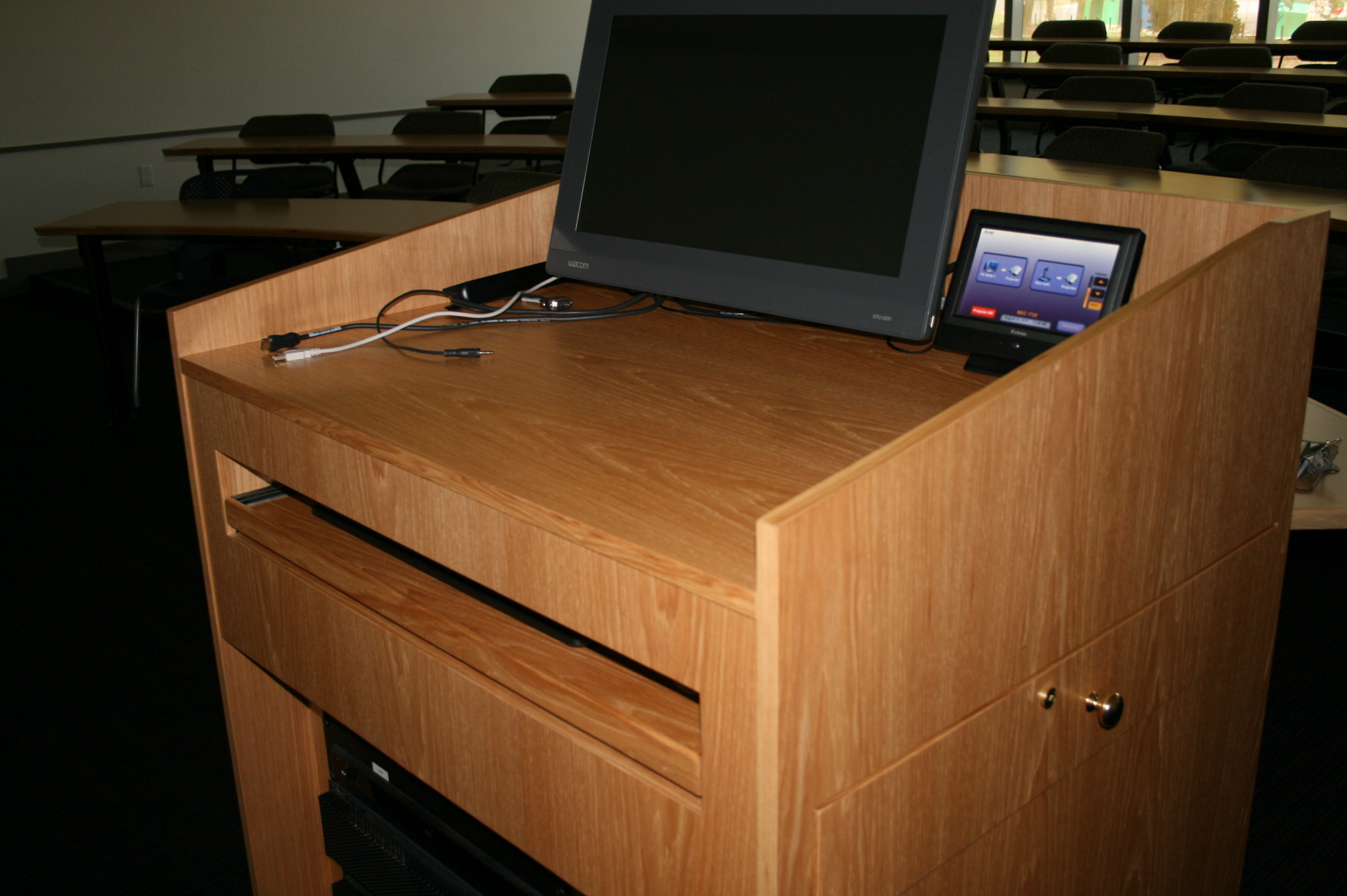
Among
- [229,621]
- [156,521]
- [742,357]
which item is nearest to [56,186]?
[156,521]

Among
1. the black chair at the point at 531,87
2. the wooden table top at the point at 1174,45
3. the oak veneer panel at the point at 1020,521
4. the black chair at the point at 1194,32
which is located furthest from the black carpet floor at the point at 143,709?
the black chair at the point at 1194,32

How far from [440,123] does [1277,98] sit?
Answer: 383 cm

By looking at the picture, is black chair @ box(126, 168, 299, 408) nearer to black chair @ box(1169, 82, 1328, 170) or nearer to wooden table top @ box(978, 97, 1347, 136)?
wooden table top @ box(978, 97, 1347, 136)

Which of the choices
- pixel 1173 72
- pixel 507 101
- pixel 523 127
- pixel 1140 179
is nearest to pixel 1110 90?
pixel 1173 72

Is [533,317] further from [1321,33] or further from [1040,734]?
[1321,33]

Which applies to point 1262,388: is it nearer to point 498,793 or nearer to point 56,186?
point 498,793

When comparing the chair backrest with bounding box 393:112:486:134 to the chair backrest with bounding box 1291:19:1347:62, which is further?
the chair backrest with bounding box 1291:19:1347:62

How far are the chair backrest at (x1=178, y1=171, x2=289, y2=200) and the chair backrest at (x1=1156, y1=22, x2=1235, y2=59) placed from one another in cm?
709

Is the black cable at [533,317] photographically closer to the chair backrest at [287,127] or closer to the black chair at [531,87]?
the chair backrest at [287,127]

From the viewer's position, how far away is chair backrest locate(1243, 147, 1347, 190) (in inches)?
119

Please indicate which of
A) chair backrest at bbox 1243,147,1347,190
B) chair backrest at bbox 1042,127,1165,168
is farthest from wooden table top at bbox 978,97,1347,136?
chair backrest at bbox 1243,147,1347,190

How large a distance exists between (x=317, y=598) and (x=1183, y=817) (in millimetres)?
882

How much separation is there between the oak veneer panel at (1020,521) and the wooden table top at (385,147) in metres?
3.66

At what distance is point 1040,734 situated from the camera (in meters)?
0.81
